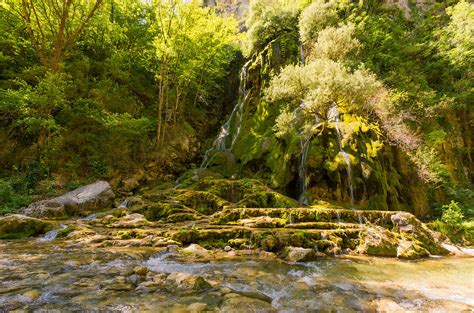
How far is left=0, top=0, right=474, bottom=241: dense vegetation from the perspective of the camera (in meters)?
13.0

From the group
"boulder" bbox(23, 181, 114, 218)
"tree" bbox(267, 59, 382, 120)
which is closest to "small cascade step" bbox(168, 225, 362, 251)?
"boulder" bbox(23, 181, 114, 218)

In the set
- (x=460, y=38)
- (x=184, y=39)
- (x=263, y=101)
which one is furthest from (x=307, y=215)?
(x=460, y=38)

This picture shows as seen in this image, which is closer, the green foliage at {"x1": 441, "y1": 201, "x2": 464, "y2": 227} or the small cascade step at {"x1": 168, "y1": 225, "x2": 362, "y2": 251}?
the small cascade step at {"x1": 168, "y1": 225, "x2": 362, "y2": 251}

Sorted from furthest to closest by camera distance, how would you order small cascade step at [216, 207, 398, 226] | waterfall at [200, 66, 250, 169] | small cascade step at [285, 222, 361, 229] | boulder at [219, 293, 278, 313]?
1. waterfall at [200, 66, 250, 169]
2. small cascade step at [216, 207, 398, 226]
3. small cascade step at [285, 222, 361, 229]
4. boulder at [219, 293, 278, 313]

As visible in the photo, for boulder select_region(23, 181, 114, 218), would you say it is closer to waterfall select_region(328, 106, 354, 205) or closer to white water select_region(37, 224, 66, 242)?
white water select_region(37, 224, 66, 242)

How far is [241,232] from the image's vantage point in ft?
25.7

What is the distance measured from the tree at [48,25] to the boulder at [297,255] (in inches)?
547

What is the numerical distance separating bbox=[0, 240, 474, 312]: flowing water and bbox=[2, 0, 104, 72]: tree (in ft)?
35.4

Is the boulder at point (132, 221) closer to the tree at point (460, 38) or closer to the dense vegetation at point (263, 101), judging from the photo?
the dense vegetation at point (263, 101)

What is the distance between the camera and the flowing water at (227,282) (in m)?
3.48

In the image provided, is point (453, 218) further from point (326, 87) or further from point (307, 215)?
point (326, 87)

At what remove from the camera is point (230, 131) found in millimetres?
21844

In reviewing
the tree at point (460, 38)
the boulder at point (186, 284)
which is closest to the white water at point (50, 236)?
the boulder at point (186, 284)

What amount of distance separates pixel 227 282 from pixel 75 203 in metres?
9.08
